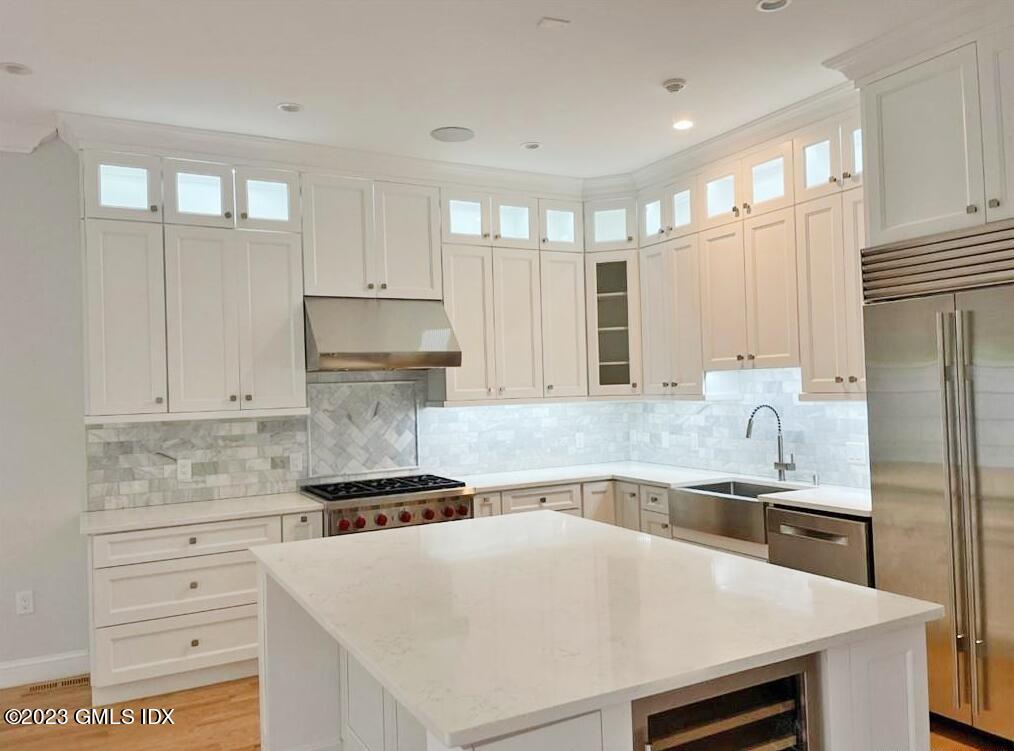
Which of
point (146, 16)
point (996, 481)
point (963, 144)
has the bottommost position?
point (996, 481)

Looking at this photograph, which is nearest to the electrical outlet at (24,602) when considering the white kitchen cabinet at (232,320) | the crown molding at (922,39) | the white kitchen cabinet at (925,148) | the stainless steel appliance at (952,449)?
the white kitchen cabinet at (232,320)

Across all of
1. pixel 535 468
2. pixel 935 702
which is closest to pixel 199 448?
pixel 535 468

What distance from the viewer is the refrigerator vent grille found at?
2746mm

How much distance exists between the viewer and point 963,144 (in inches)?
113

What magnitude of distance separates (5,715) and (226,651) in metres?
0.99

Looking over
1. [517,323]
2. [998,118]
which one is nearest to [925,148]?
[998,118]

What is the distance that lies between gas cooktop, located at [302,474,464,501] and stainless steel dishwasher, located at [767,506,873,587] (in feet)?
5.70

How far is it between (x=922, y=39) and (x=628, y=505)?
2914 millimetres

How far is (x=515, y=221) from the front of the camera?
4.97m

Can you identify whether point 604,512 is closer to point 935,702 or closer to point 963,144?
point 935,702

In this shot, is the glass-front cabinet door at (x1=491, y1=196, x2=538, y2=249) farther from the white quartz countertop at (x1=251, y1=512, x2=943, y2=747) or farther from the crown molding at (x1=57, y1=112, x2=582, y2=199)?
the white quartz countertop at (x1=251, y1=512, x2=943, y2=747)

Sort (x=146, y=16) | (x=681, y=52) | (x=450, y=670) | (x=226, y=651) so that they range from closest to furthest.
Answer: (x=450, y=670)
(x=146, y=16)
(x=681, y=52)
(x=226, y=651)

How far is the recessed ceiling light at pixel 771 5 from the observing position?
9.02 ft

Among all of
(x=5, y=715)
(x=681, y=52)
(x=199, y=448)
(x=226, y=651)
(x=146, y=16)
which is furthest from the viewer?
(x=199, y=448)
